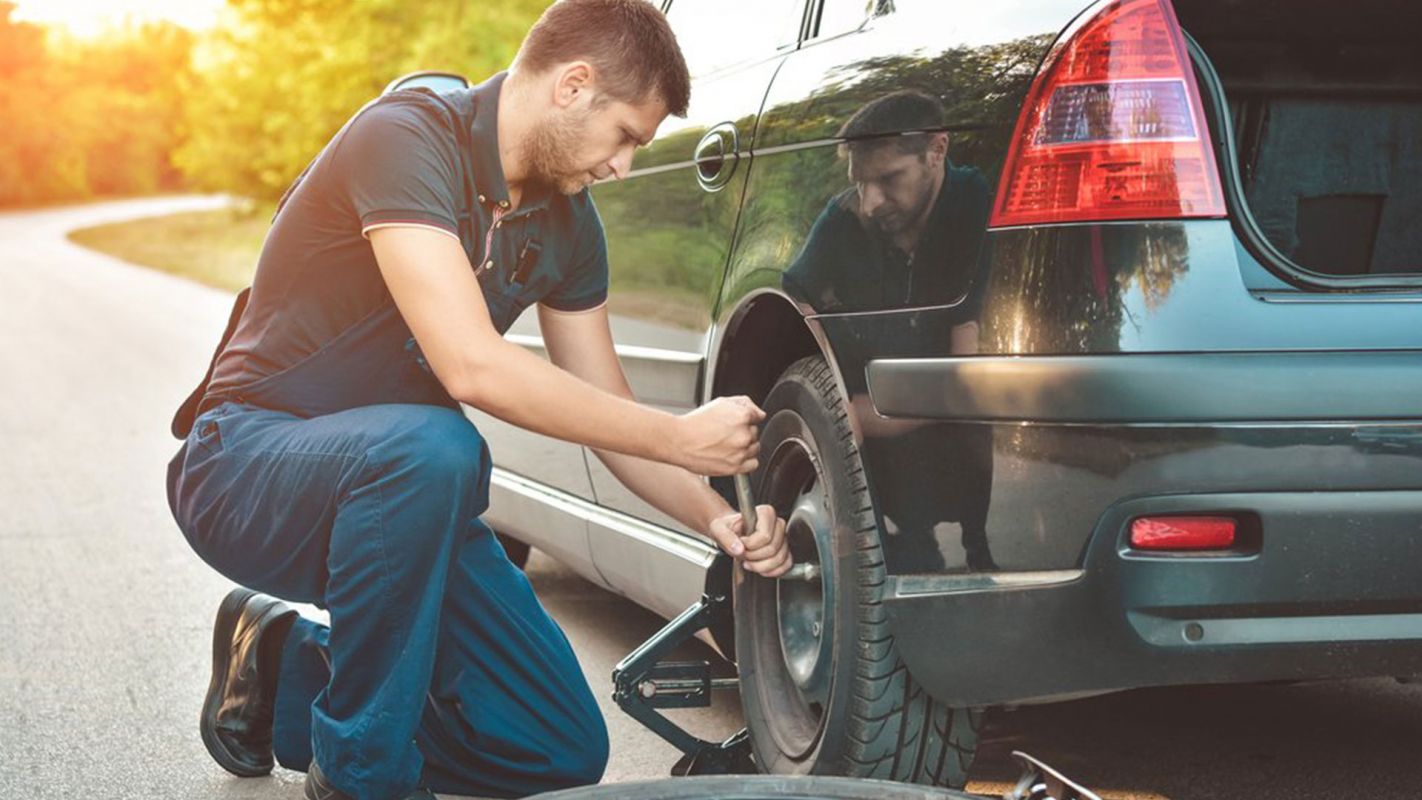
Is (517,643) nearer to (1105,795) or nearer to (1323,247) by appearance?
(1105,795)

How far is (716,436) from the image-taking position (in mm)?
2771

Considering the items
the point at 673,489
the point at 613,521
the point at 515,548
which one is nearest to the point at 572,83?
the point at 673,489

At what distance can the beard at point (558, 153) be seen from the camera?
116 inches

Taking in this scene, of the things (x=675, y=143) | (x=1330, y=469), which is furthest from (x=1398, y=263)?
(x=675, y=143)

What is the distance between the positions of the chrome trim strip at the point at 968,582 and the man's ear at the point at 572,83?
0.91 meters

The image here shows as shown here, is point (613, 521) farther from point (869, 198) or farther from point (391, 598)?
point (869, 198)

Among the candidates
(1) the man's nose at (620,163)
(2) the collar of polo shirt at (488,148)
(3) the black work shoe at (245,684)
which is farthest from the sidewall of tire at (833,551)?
(3) the black work shoe at (245,684)

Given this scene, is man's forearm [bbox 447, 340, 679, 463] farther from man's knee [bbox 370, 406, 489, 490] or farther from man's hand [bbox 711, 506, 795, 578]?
man's hand [bbox 711, 506, 795, 578]

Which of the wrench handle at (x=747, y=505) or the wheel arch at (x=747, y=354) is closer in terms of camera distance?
the wrench handle at (x=747, y=505)

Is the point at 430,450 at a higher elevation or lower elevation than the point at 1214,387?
lower

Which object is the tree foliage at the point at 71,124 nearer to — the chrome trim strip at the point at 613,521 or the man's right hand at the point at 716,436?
the chrome trim strip at the point at 613,521

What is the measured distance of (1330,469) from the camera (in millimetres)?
2402

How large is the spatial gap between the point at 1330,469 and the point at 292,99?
118ft

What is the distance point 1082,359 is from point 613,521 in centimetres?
173
